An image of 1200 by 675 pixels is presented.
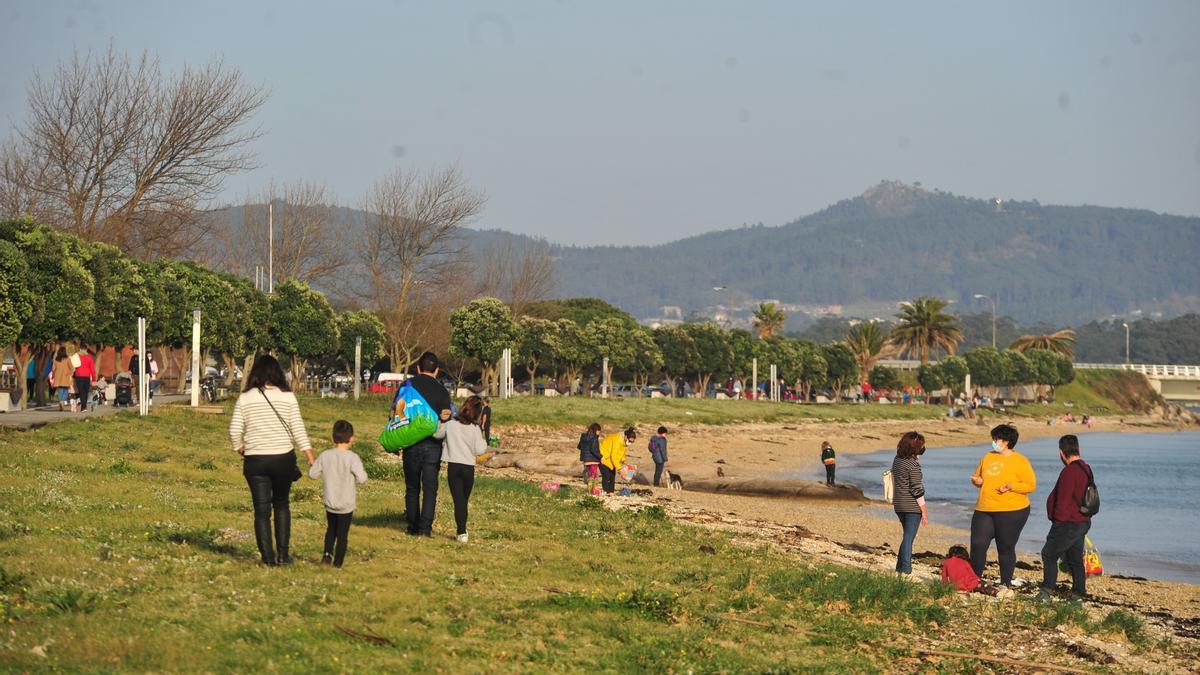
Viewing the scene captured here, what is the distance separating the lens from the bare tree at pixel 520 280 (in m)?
106

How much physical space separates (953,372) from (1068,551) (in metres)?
119

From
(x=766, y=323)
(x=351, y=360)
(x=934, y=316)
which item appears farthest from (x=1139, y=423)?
(x=351, y=360)

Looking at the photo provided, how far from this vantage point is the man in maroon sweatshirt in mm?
14727

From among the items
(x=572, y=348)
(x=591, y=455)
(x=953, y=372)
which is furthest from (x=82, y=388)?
(x=953, y=372)

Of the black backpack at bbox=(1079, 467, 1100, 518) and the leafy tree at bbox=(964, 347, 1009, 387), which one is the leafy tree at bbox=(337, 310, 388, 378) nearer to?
the black backpack at bbox=(1079, 467, 1100, 518)

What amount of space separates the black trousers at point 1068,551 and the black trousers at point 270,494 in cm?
843

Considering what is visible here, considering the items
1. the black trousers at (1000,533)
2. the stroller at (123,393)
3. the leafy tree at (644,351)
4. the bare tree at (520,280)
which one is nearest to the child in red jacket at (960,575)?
the black trousers at (1000,533)

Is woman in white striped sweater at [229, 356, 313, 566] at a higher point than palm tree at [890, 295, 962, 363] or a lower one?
lower

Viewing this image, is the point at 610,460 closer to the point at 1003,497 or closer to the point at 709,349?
the point at 1003,497

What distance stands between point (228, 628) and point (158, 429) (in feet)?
68.1

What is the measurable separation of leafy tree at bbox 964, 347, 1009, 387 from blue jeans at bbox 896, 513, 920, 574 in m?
122

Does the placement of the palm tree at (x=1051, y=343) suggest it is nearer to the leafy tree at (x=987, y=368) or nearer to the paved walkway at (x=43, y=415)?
the leafy tree at (x=987, y=368)

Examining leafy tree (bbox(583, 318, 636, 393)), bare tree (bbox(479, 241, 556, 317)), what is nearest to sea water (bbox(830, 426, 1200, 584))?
leafy tree (bbox(583, 318, 636, 393))

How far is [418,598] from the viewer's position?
36.7ft
